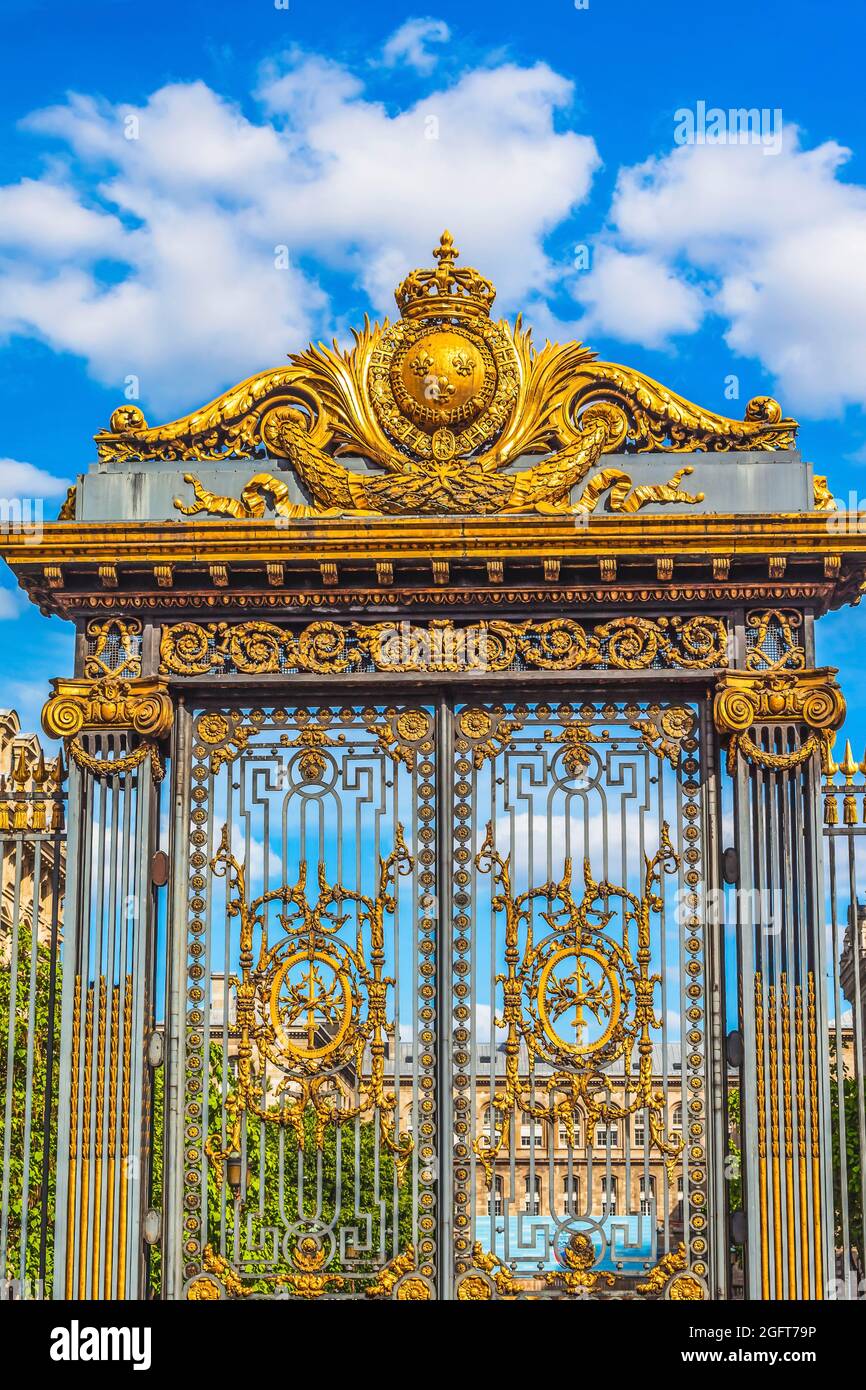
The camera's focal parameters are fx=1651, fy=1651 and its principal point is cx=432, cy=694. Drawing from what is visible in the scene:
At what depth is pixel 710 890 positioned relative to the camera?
8477mm

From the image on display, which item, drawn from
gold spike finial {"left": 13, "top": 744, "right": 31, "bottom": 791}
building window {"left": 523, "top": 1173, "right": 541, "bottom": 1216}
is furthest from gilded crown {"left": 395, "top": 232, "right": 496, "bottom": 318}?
building window {"left": 523, "top": 1173, "right": 541, "bottom": 1216}

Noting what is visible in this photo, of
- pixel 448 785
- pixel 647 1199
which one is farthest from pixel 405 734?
pixel 647 1199

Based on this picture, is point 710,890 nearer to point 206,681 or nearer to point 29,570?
point 206,681

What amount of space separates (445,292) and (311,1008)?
390cm

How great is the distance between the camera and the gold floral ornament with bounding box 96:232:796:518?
8758mm

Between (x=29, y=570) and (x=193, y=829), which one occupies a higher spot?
(x=29, y=570)

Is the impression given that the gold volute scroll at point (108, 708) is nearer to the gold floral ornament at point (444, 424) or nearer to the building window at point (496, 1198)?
the gold floral ornament at point (444, 424)

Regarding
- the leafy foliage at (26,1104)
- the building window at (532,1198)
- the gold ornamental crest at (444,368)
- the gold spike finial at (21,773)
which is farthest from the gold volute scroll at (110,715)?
the building window at (532,1198)

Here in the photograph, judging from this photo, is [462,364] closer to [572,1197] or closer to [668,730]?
[668,730]

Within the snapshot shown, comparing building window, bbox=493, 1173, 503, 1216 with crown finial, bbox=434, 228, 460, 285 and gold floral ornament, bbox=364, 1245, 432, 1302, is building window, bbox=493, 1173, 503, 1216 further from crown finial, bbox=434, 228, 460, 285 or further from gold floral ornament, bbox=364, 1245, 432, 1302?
crown finial, bbox=434, 228, 460, 285

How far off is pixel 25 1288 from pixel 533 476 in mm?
4828

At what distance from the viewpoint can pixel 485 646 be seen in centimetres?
873

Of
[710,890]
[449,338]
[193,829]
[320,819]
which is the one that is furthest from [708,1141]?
[449,338]
